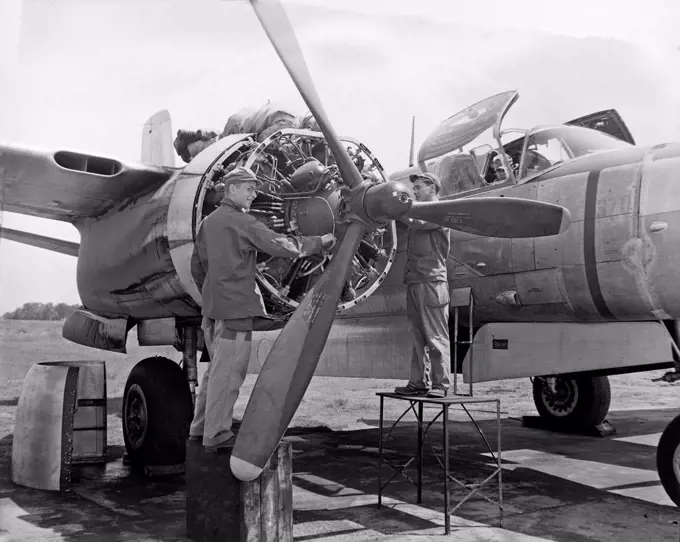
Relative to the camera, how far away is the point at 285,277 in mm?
6285

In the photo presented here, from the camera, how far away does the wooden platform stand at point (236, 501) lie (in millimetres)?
4074

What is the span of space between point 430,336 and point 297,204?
65.2 inches

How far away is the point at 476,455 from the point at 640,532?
3492mm

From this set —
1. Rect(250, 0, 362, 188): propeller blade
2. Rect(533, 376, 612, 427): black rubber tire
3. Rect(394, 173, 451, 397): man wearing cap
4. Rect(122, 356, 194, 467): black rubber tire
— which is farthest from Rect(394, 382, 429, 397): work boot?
Rect(533, 376, 612, 427): black rubber tire

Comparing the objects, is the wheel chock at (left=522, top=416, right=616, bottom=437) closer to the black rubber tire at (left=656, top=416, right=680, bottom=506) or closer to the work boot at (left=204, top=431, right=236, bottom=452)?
the black rubber tire at (left=656, top=416, right=680, bottom=506)

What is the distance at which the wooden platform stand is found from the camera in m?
4.07

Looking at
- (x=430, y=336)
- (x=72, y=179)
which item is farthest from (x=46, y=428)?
(x=430, y=336)

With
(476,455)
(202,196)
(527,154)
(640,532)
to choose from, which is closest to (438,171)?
(527,154)

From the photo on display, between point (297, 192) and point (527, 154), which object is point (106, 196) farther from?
point (527, 154)

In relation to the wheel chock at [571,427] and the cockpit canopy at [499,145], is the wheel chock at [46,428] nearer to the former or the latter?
the cockpit canopy at [499,145]

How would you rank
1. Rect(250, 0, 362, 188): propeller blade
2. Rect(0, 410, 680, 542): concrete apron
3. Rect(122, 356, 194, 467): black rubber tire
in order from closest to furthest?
Rect(0, 410, 680, 542): concrete apron < Rect(250, 0, 362, 188): propeller blade < Rect(122, 356, 194, 467): black rubber tire

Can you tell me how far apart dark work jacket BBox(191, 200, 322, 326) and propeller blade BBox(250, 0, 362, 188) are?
987mm

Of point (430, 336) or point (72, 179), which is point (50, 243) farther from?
point (430, 336)

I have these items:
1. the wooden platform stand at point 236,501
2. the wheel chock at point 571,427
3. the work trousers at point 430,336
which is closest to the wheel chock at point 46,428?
the wooden platform stand at point 236,501
